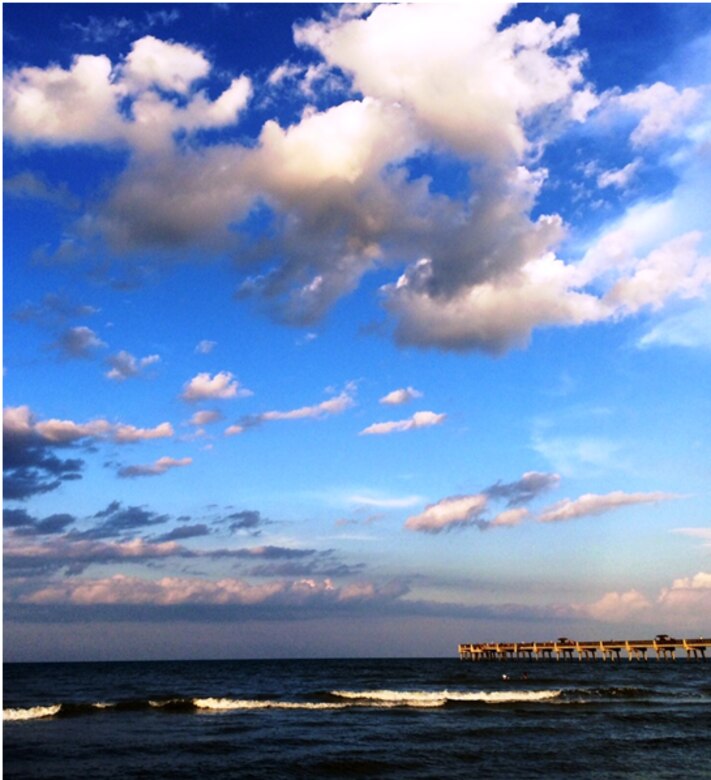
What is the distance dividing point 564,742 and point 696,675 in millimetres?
56678

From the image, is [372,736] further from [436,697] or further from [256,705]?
[436,697]

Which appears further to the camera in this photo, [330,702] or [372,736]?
[330,702]

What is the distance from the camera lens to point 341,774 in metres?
22.6

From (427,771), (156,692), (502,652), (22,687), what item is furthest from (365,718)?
(502,652)

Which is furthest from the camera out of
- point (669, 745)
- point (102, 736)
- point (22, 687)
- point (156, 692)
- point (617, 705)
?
point (22, 687)

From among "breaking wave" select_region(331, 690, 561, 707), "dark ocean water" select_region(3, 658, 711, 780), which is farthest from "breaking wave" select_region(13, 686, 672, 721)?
"dark ocean water" select_region(3, 658, 711, 780)

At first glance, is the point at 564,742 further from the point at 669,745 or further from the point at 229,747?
the point at 229,747

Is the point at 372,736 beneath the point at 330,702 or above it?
above

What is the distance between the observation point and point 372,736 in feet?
99.3

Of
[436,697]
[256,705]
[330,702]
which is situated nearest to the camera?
[256,705]

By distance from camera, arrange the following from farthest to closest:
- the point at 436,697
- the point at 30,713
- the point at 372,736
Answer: the point at 436,697 < the point at 30,713 < the point at 372,736

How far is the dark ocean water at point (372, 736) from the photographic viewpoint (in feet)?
76.4

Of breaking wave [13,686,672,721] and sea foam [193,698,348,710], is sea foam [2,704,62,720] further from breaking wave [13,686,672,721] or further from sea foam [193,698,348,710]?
sea foam [193,698,348,710]

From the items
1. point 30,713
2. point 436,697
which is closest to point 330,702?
point 436,697
